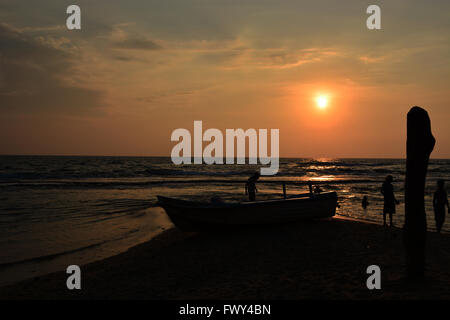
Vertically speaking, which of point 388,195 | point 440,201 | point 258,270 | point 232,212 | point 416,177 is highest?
point 416,177

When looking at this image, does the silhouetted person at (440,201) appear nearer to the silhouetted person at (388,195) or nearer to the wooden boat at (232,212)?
the silhouetted person at (388,195)

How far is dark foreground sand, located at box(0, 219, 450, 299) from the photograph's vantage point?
7.63m

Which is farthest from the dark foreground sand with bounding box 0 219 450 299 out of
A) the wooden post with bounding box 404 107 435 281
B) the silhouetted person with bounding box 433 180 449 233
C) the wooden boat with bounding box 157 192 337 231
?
the wooden post with bounding box 404 107 435 281

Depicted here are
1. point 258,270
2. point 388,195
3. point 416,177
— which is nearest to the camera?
point 416,177

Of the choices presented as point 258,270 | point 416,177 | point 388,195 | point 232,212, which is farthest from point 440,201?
point 258,270

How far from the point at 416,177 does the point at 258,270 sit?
4.52 metres

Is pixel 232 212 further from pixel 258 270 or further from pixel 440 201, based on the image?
pixel 440 201

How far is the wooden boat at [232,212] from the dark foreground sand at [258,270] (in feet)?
1.79

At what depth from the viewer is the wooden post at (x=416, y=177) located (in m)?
7.12

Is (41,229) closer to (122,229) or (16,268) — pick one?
(122,229)

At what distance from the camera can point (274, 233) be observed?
1391cm

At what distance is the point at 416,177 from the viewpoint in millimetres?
7188

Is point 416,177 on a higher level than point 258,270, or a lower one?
higher

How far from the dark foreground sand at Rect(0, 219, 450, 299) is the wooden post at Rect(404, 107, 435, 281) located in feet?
2.67
